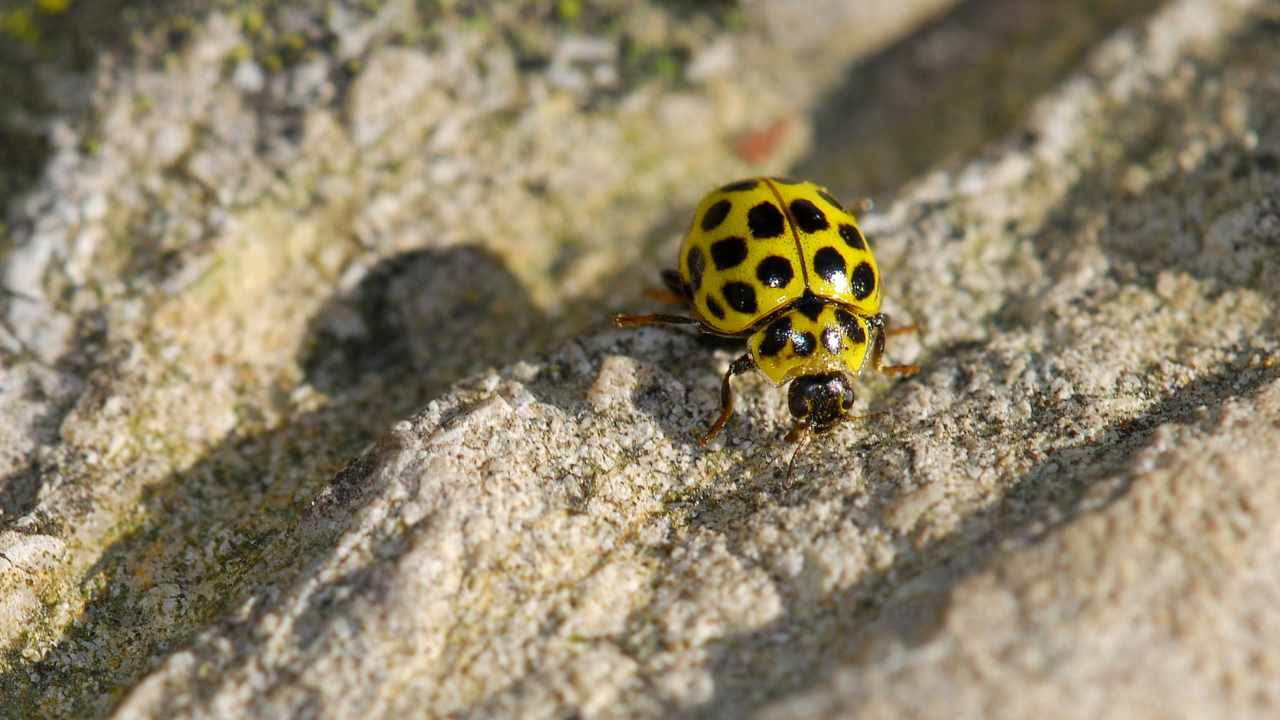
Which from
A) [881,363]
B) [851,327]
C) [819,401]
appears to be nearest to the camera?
[819,401]

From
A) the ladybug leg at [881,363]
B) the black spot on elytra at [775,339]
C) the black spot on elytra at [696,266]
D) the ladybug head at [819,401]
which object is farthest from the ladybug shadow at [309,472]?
the ladybug leg at [881,363]

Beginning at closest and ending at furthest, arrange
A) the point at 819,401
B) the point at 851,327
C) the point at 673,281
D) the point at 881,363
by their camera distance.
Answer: the point at 819,401, the point at 851,327, the point at 881,363, the point at 673,281

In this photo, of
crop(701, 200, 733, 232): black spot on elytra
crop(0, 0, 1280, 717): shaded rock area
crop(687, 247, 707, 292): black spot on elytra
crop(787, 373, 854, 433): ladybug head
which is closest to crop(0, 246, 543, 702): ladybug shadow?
crop(0, 0, 1280, 717): shaded rock area

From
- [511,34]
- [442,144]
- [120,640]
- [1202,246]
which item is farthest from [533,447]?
[1202,246]

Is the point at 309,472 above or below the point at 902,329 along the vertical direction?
below

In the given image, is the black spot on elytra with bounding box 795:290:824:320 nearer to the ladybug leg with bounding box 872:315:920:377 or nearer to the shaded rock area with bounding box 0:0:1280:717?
the ladybug leg with bounding box 872:315:920:377

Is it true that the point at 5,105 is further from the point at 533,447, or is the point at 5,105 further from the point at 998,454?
the point at 998,454

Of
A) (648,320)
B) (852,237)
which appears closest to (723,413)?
(648,320)

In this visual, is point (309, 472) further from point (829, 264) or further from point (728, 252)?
point (829, 264)
